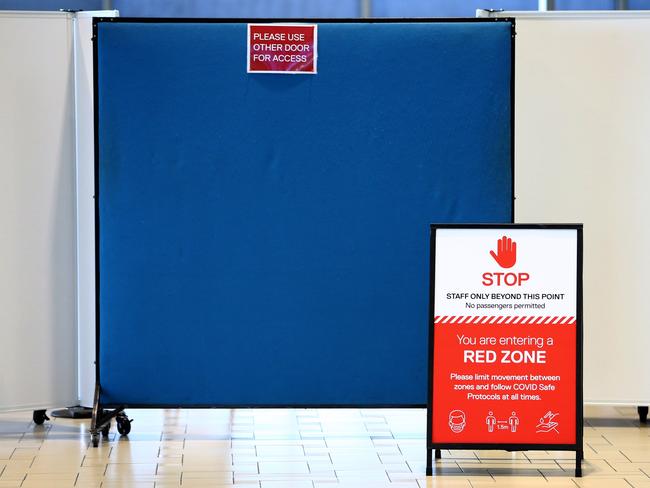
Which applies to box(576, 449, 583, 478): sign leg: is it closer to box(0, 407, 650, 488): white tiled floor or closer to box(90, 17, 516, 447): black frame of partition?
box(0, 407, 650, 488): white tiled floor

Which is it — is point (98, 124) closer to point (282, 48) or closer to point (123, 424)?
point (282, 48)

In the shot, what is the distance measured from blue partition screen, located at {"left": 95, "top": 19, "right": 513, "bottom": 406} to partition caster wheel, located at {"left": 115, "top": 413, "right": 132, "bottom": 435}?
0.11m

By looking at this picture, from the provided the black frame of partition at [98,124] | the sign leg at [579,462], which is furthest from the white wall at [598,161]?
the sign leg at [579,462]

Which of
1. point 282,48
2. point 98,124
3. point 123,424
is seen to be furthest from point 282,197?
point 123,424

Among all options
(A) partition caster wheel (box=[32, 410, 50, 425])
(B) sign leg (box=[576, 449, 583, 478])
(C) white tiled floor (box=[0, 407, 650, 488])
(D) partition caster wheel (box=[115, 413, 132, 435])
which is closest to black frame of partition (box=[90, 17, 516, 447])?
(D) partition caster wheel (box=[115, 413, 132, 435])

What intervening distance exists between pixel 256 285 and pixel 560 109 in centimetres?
170

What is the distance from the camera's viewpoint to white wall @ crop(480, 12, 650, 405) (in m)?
5.42

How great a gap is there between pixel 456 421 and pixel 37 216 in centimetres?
225

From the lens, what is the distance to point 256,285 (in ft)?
17.1

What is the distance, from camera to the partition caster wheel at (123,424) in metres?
5.30

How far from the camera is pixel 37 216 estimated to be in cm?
541

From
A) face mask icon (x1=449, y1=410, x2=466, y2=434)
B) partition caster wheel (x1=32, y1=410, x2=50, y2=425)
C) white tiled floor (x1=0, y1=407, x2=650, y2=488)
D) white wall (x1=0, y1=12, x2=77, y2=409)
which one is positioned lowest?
white tiled floor (x1=0, y1=407, x2=650, y2=488)

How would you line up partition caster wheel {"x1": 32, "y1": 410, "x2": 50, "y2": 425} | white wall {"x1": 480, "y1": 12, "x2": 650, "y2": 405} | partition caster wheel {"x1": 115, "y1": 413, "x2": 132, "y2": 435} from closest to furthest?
partition caster wheel {"x1": 115, "y1": 413, "x2": 132, "y2": 435} → white wall {"x1": 480, "y1": 12, "x2": 650, "y2": 405} → partition caster wheel {"x1": 32, "y1": 410, "x2": 50, "y2": 425}

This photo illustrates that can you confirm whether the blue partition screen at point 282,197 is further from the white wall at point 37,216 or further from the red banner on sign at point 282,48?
the white wall at point 37,216
